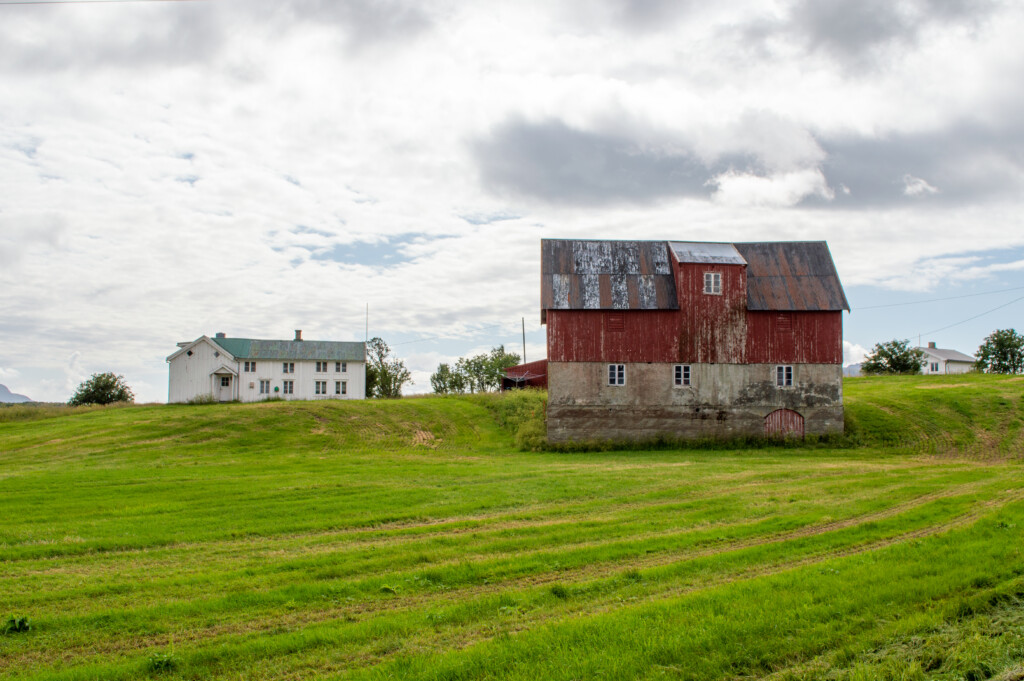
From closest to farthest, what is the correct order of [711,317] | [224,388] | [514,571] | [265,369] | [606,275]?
1. [514,571]
2. [711,317]
3. [606,275]
4. [224,388]
5. [265,369]

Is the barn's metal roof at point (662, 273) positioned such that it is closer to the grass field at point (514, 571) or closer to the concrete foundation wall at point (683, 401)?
the concrete foundation wall at point (683, 401)

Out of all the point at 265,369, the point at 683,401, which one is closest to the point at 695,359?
the point at 683,401

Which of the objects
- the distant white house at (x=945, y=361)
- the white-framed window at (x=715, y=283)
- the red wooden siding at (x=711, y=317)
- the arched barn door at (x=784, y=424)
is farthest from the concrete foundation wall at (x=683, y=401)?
the distant white house at (x=945, y=361)

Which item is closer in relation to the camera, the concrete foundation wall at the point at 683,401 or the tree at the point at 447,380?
the concrete foundation wall at the point at 683,401

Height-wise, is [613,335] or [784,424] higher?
[613,335]

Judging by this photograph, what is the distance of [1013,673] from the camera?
22.2 ft

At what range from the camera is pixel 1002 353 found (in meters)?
82.4

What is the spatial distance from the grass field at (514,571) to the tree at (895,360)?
2197 inches

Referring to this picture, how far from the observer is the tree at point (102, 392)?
70.9 m

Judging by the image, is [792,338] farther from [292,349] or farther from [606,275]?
[292,349]

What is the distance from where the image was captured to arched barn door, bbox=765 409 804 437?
38312 mm

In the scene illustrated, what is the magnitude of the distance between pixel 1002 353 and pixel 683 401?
214 feet

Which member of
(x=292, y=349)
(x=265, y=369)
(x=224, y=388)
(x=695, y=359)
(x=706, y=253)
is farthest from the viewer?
(x=292, y=349)

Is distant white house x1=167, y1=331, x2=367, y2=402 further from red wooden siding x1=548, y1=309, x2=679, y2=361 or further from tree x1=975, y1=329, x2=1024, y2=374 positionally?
tree x1=975, y1=329, x2=1024, y2=374
